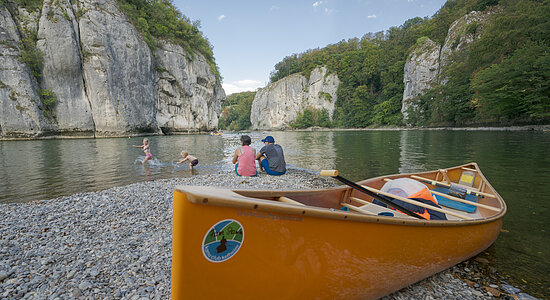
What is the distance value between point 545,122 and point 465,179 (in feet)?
109

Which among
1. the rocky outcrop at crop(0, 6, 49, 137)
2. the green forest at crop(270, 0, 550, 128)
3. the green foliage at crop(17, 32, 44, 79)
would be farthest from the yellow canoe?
the green foliage at crop(17, 32, 44, 79)

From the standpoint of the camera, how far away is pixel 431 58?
5697 cm

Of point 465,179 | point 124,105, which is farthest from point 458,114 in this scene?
point 124,105

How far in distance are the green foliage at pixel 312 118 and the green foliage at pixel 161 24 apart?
42.6m

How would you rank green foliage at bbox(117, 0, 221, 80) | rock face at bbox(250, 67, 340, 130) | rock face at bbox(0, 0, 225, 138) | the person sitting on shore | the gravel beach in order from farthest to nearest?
rock face at bbox(250, 67, 340, 130)
green foliage at bbox(117, 0, 221, 80)
rock face at bbox(0, 0, 225, 138)
the person sitting on shore
the gravel beach

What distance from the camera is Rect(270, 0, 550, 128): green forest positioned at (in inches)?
996

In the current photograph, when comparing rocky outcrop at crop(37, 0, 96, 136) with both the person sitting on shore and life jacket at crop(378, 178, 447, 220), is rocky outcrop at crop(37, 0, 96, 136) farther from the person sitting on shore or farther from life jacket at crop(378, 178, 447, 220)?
life jacket at crop(378, 178, 447, 220)

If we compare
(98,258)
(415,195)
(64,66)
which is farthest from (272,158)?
(64,66)

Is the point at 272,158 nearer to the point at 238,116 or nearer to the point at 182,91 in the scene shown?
the point at 182,91

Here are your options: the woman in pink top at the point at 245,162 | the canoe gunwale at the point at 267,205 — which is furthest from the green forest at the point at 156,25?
the canoe gunwale at the point at 267,205

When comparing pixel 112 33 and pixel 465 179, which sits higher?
pixel 112 33

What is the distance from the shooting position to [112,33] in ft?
117

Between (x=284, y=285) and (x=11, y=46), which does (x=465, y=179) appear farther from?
(x=11, y=46)

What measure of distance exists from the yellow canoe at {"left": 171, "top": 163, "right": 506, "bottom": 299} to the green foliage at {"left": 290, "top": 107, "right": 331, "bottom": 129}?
273ft
